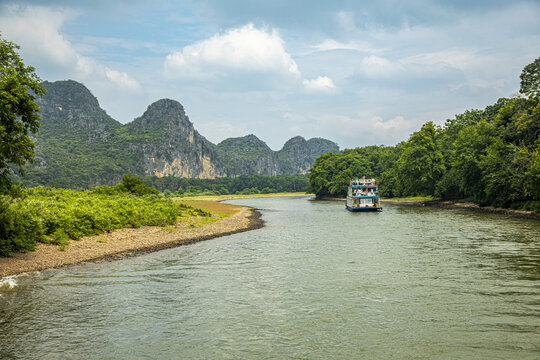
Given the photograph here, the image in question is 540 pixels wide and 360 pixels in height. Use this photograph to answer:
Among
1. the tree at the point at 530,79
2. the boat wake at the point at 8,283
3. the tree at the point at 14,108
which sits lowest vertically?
the boat wake at the point at 8,283

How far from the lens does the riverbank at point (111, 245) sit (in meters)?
20.9

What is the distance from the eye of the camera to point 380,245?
29.0 m

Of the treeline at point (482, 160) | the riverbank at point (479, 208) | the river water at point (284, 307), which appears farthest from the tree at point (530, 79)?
the river water at point (284, 307)

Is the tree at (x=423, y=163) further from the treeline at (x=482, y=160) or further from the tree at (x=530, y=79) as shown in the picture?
the tree at (x=530, y=79)

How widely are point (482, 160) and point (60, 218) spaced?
184 ft

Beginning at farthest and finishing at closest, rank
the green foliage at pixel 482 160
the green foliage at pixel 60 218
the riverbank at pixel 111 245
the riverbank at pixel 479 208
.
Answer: the green foliage at pixel 482 160
the riverbank at pixel 479 208
the green foliage at pixel 60 218
the riverbank at pixel 111 245

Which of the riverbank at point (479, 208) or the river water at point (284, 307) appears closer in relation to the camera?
the river water at point (284, 307)

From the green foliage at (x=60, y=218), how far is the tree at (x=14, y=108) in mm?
2937

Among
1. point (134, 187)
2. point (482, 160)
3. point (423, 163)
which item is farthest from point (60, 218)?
point (423, 163)

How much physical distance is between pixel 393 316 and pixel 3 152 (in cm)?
1852

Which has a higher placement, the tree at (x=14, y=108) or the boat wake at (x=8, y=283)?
the tree at (x=14, y=108)

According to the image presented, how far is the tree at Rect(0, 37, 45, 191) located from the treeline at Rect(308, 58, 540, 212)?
48.8 m

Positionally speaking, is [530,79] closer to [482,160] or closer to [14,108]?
[482,160]

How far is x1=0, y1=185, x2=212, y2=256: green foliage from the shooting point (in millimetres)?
21234
